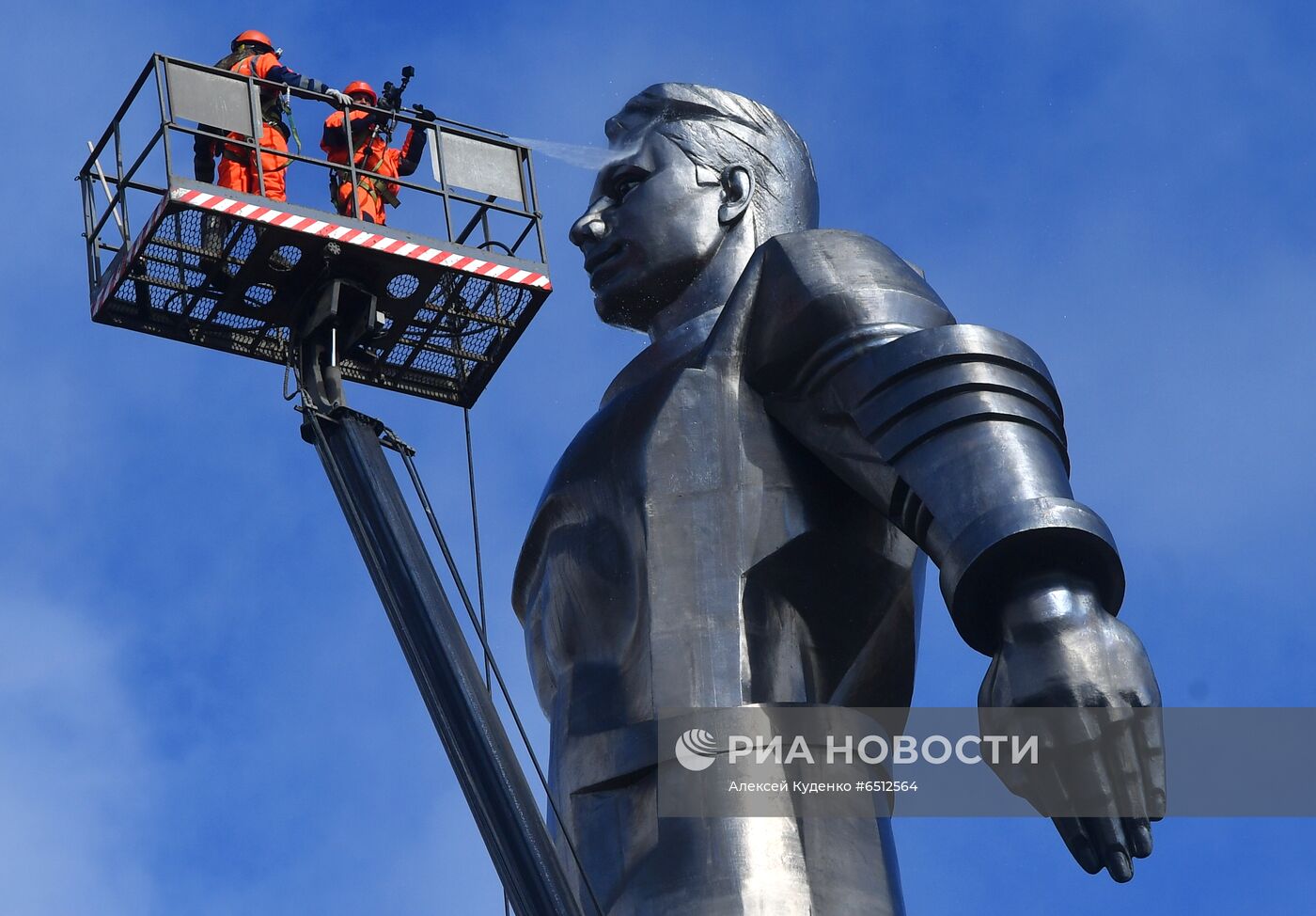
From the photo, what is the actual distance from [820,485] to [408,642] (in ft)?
5.41

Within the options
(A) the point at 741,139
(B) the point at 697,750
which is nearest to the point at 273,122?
(A) the point at 741,139

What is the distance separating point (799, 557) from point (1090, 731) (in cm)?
153

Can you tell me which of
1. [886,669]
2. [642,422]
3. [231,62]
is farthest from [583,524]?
[231,62]

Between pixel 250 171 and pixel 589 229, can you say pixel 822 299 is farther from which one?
pixel 250 171


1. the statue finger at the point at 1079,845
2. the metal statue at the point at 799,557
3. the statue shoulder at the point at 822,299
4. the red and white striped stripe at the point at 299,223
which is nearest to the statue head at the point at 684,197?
the metal statue at the point at 799,557

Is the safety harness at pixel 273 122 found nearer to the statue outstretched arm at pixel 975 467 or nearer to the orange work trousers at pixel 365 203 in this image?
the orange work trousers at pixel 365 203

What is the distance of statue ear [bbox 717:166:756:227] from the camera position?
13242 millimetres

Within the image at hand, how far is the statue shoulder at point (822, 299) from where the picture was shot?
11961mm

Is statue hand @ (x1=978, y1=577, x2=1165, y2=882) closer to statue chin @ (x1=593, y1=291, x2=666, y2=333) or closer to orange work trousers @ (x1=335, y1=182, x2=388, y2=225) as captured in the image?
statue chin @ (x1=593, y1=291, x2=666, y2=333)

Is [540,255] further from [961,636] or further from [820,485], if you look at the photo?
[961,636]

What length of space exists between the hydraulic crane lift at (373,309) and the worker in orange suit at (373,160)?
0.39 feet

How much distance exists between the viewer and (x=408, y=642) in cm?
1140

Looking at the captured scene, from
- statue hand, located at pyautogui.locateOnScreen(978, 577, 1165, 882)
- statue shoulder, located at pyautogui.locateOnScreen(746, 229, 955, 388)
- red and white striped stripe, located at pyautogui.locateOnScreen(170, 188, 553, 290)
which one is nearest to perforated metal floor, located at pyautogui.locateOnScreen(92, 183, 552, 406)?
red and white striped stripe, located at pyautogui.locateOnScreen(170, 188, 553, 290)

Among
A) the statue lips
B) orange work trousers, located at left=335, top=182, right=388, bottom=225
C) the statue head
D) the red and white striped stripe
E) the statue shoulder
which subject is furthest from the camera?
orange work trousers, located at left=335, top=182, right=388, bottom=225
